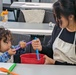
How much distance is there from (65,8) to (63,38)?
0.32 meters

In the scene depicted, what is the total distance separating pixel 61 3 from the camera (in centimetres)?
159

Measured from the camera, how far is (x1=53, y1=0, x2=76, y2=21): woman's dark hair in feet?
5.17

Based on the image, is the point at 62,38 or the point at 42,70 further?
the point at 62,38

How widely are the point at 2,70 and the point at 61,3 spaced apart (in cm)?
62

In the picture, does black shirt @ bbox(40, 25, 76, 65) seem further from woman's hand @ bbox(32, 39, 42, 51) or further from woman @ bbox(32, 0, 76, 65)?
woman's hand @ bbox(32, 39, 42, 51)

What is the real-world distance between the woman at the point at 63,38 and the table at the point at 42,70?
10.6 inches

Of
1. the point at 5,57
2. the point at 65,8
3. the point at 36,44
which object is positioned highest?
the point at 65,8

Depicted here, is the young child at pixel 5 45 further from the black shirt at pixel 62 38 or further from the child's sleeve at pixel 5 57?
the black shirt at pixel 62 38

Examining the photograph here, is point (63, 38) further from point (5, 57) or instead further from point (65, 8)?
point (5, 57)

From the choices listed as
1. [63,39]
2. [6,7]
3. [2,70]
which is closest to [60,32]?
[63,39]

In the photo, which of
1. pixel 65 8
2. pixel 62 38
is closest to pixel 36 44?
pixel 62 38

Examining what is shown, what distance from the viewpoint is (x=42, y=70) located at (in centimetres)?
141

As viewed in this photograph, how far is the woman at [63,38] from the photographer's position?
1.59 meters

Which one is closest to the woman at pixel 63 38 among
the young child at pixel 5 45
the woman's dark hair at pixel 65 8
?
the woman's dark hair at pixel 65 8
